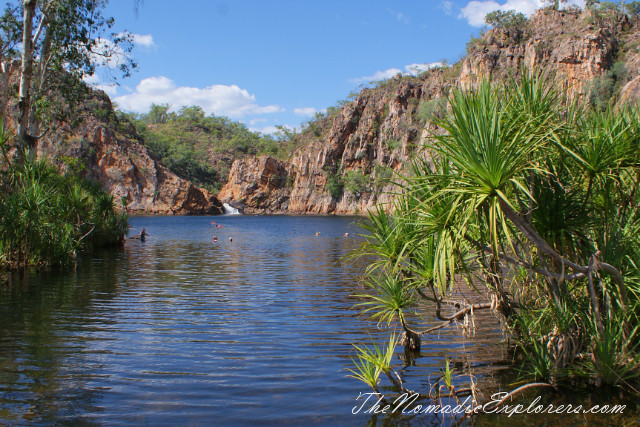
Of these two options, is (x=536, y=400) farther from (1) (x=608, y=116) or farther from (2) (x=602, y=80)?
(2) (x=602, y=80)

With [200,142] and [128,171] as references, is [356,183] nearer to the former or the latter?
[128,171]

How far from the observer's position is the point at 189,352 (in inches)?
322

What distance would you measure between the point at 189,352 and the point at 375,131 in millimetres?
99392

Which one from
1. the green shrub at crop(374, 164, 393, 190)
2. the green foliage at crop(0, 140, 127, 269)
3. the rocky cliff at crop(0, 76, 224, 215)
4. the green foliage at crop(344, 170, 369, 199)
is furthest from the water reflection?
the green foliage at crop(344, 170, 369, 199)

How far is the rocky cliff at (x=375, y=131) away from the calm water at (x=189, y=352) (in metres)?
60.8

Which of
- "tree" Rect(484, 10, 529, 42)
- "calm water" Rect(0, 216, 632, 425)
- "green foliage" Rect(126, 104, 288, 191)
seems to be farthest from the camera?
"green foliage" Rect(126, 104, 288, 191)

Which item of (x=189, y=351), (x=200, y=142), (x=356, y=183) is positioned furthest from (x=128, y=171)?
(x=189, y=351)

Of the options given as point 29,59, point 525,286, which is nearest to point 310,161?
point 29,59

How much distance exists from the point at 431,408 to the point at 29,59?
20176 millimetres

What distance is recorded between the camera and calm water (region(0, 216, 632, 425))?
19.1ft

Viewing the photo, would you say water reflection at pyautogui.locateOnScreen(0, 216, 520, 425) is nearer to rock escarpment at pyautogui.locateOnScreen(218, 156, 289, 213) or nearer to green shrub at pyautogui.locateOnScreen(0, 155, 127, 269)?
green shrub at pyautogui.locateOnScreen(0, 155, 127, 269)

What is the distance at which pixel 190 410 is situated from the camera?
5.81 m

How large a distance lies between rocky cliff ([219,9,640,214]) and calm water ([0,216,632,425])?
60.8 metres

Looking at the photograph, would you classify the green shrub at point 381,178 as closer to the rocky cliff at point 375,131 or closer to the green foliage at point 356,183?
the rocky cliff at point 375,131
